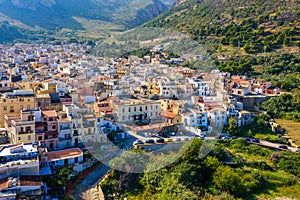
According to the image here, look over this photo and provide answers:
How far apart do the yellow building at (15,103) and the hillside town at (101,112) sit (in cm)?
3

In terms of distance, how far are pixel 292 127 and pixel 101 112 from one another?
7433 millimetres

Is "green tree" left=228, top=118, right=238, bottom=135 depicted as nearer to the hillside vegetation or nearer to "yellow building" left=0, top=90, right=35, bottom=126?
the hillside vegetation

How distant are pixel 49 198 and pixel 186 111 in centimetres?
593

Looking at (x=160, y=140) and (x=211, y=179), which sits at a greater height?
(x=160, y=140)

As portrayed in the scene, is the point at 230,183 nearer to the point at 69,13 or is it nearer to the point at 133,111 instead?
the point at 133,111

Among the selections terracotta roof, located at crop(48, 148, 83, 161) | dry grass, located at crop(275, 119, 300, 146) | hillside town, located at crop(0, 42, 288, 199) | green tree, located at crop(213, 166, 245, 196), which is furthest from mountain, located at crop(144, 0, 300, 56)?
terracotta roof, located at crop(48, 148, 83, 161)

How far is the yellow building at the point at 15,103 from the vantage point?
10.2m

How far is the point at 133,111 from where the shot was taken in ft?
36.2

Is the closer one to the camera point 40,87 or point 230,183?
point 230,183

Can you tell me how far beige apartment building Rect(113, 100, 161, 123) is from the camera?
10953 mm

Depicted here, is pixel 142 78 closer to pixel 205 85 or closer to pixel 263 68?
pixel 205 85

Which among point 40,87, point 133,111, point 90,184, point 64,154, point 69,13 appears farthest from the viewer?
point 69,13

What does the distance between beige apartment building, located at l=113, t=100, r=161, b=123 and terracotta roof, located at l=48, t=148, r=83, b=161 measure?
2.32 meters

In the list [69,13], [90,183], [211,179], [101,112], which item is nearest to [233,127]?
[211,179]
